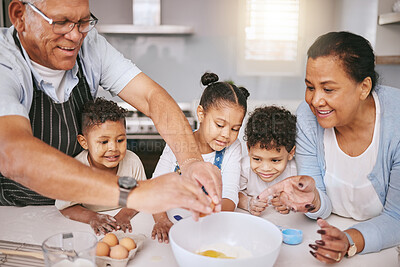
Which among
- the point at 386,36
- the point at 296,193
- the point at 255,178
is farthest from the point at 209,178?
the point at 386,36

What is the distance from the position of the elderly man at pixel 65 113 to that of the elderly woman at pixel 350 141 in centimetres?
43

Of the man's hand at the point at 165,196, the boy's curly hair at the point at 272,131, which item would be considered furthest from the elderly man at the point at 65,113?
the boy's curly hair at the point at 272,131

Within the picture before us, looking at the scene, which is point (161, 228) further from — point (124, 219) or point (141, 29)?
point (141, 29)

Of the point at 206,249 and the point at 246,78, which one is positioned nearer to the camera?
the point at 206,249

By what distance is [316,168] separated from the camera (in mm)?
1292

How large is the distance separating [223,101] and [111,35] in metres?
2.43

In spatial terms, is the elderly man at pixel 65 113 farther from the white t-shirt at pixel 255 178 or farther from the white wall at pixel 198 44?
the white wall at pixel 198 44

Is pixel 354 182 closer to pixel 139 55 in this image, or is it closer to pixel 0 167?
pixel 0 167

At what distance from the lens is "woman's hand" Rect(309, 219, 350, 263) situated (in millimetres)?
880

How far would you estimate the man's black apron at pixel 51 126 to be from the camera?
3.95 feet

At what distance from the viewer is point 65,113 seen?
1270 millimetres

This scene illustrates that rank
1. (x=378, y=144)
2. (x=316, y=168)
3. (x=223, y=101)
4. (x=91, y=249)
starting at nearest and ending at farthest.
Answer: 1. (x=91, y=249)
2. (x=378, y=144)
3. (x=316, y=168)
4. (x=223, y=101)

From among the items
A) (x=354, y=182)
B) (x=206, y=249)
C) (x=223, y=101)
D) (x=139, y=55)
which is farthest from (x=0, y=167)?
(x=139, y=55)

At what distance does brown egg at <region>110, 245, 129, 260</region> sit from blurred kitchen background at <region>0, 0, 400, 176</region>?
2.45 m
